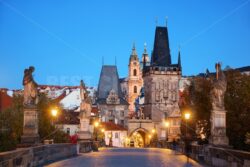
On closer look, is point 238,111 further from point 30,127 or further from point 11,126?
point 11,126

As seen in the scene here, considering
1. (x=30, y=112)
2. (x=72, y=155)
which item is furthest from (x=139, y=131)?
(x=30, y=112)

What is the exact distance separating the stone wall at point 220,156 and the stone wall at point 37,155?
6.28 meters

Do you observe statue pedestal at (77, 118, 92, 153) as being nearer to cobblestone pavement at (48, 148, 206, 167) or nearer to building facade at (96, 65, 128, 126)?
cobblestone pavement at (48, 148, 206, 167)

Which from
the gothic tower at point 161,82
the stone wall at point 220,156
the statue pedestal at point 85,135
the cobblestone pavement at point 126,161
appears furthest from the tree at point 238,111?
the gothic tower at point 161,82

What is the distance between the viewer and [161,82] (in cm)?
14400

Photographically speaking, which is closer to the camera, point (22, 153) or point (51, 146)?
point (22, 153)

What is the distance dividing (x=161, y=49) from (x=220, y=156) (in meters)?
125

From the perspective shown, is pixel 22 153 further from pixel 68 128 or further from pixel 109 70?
pixel 109 70

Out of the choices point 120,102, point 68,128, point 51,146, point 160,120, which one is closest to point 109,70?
point 120,102

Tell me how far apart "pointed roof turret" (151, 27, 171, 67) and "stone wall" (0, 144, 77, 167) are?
11165cm

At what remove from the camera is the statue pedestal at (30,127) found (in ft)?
70.0

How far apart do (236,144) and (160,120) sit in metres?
98.5

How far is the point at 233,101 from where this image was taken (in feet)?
133

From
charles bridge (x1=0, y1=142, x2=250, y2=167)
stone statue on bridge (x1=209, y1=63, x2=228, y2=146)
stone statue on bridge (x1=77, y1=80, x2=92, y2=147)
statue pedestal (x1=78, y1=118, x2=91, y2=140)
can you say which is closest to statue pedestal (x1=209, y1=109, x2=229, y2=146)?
stone statue on bridge (x1=209, y1=63, x2=228, y2=146)
